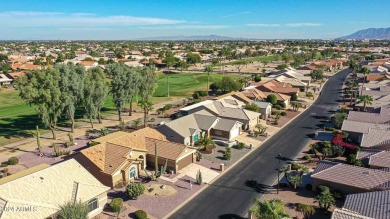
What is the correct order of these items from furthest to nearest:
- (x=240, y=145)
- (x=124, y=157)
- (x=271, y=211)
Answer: (x=240, y=145)
(x=124, y=157)
(x=271, y=211)

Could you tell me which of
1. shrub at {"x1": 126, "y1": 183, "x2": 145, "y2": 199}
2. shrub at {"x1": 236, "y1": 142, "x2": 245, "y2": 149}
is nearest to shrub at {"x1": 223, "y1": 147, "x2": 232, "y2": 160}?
shrub at {"x1": 236, "y1": 142, "x2": 245, "y2": 149}

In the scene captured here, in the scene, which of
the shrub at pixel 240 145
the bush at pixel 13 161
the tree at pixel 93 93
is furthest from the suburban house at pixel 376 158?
the bush at pixel 13 161

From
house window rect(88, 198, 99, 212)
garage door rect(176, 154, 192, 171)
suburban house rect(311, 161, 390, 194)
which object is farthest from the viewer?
garage door rect(176, 154, 192, 171)

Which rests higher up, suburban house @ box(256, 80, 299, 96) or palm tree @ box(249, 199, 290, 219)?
suburban house @ box(256, 80, 299, 96)

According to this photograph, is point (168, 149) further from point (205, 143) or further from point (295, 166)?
point (295, 166)

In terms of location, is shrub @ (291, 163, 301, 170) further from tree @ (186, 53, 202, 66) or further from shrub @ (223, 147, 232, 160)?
tree @ (186, 53, 202, 66)

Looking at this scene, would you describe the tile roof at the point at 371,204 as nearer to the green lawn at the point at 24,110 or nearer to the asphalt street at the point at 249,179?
the asphalt street at the point at 249,179

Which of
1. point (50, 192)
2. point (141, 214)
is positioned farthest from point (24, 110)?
point (141, 214)

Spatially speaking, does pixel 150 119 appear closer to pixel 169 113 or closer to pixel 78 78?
pixel 169 113
